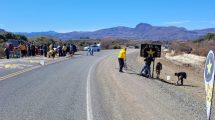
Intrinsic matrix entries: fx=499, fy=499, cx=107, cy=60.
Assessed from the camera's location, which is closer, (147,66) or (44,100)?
(44,100)

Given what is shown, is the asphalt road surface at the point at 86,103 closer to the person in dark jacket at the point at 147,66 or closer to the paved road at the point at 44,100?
the paved road at the point at 44,100

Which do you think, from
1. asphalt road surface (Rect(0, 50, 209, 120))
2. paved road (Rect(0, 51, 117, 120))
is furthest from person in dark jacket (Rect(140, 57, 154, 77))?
paved road (Rect(0, 51, 117, 120))

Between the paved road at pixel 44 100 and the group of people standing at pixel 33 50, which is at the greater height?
the paved road at pixel 44 100

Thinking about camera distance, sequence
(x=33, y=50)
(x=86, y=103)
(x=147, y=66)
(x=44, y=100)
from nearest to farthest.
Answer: (x=86, y=103) → (x=44, y=100) → (x=147, y=66) → (x=33, y=50)

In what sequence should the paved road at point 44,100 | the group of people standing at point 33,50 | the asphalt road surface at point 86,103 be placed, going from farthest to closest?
the group of people standing at point 33,50 < the asphalt road surface at point 86,103 < the paved road at point 44,100

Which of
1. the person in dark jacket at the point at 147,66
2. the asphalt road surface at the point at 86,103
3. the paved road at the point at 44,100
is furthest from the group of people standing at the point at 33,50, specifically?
the asphalt road surface at the point at 86,103

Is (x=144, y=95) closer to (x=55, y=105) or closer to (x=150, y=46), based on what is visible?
(x=55, y=105)

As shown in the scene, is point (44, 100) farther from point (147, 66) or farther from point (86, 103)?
point (147, 66)

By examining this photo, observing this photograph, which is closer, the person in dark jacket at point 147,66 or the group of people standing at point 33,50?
the person in dark jacket at point 147,66

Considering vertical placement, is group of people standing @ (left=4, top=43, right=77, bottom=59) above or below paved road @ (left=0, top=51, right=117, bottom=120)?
below

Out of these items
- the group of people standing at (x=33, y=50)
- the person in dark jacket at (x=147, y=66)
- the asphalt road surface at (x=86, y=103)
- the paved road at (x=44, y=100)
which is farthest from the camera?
the group of people standing at (x=33, y=50)

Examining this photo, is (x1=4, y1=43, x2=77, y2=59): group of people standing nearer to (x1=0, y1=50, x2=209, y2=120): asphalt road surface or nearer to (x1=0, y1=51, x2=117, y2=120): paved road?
(x1=0, y1=51, x2=117, y2=120): paved road

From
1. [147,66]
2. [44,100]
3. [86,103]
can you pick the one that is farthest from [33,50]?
[86,103]

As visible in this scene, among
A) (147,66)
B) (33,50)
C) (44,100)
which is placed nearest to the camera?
(44,100)
